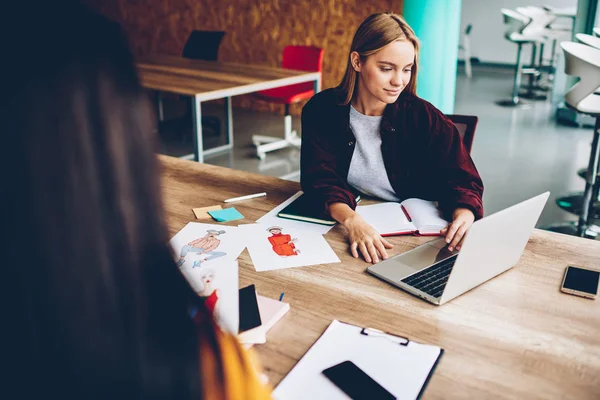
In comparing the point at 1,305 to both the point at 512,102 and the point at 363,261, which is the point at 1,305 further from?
the point at 512,102

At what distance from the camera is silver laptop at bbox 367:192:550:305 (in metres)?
1.06

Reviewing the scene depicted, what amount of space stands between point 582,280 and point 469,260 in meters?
0.32

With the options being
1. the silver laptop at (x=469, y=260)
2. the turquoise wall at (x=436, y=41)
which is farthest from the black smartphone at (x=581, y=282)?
the turquoise wall at (x=436, y=41)

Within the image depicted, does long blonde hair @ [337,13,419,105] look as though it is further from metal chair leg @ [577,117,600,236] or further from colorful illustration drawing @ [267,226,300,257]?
metal chair leg @ [577,117,600,236]

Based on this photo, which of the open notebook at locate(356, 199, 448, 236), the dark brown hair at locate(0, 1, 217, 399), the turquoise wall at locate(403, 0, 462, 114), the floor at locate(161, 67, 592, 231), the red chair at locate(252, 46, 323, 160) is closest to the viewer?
the dark brown hair at locate(0, 1, 217, 399)

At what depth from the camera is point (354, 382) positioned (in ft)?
2.88

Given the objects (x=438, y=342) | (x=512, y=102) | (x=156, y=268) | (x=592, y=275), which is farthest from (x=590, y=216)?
(x=512, y=102)

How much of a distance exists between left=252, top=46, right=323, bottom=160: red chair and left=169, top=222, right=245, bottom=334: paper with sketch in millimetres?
3187

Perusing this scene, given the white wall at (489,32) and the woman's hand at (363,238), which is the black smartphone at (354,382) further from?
the white wall at (489,32)

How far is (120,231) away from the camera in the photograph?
461 millimetres

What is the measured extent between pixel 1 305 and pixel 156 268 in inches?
4.9

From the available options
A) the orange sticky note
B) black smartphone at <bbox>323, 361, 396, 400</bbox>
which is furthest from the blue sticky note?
black smartphone at <bbox>323, 361, 396, 400</bbox>

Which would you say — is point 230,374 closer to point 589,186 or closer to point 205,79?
point 589,186

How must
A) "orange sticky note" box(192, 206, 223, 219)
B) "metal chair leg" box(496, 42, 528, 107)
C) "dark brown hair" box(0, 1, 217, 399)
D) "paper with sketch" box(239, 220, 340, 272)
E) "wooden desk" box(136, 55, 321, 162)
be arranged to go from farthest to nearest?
"metal chair leg" box(496, 42, 528, 107) < "wooden desk" box(136, 55, 321, 162) < "orange sticky note" box(192, 206, 223, 219) < "paper with sketch" box(239, 220, 340, 272) < "dark brown hair" box(0, 1, 217, 399)
